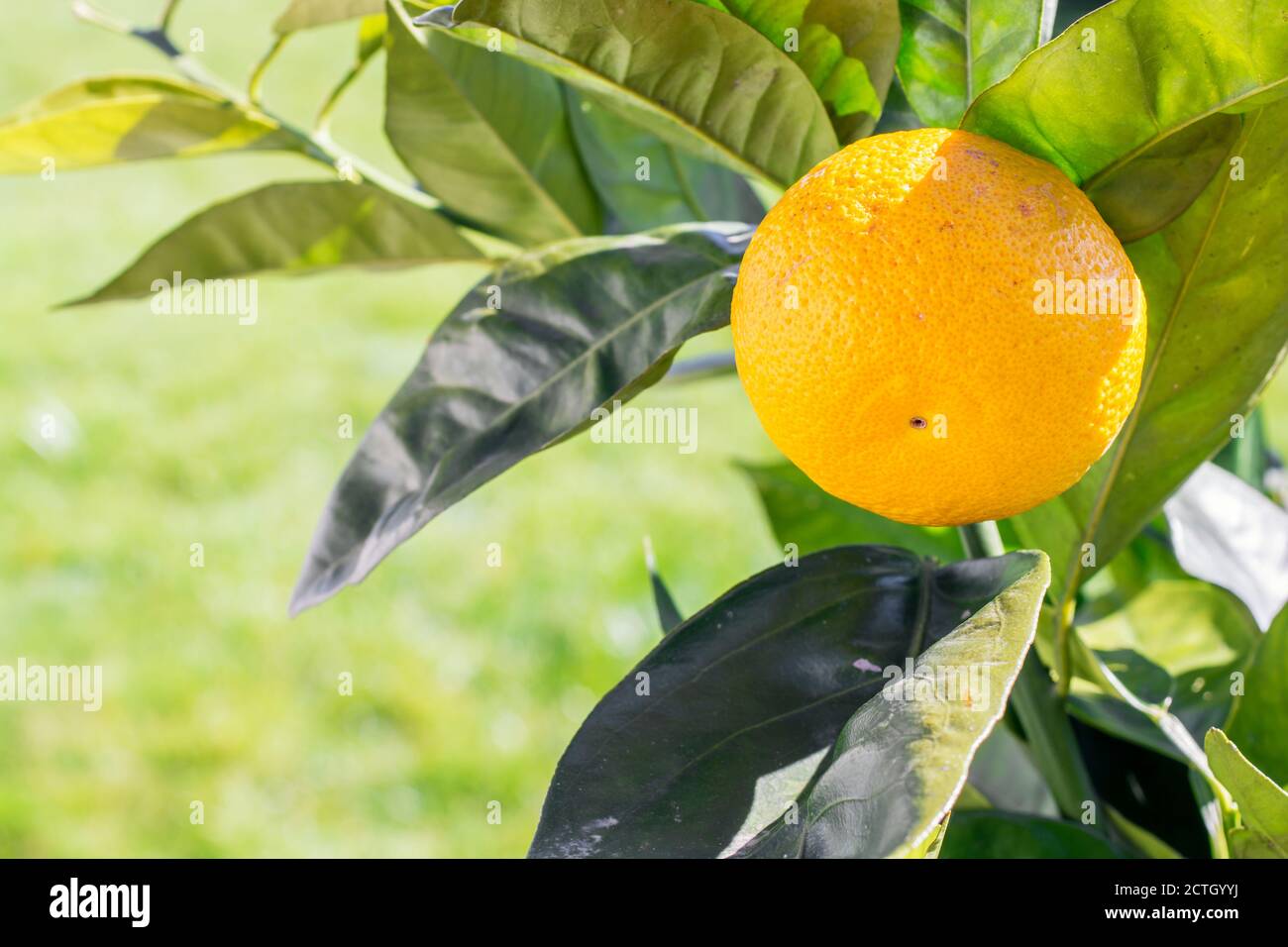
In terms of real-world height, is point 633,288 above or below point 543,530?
above

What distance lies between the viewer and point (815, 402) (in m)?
0.42

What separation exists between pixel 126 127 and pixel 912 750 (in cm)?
53

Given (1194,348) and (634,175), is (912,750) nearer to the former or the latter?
(1194,348)

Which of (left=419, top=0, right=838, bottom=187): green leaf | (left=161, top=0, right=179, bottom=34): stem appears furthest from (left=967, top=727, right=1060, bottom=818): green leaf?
(left=161, top=0, right=179, bottom=34): stem

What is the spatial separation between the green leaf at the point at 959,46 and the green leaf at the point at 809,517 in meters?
0.33

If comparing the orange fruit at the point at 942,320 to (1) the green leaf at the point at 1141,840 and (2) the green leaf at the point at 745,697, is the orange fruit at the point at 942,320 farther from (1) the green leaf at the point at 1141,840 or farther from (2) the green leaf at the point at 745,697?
(1) the green leaf at the point at 1141,840

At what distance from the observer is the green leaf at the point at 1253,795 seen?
1.47 feet

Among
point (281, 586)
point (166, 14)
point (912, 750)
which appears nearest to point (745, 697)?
point (912, 750)

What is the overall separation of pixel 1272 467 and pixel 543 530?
5.95 feet

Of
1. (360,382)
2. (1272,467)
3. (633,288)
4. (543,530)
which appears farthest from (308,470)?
(633,288)

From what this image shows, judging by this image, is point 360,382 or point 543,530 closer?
point 543,530

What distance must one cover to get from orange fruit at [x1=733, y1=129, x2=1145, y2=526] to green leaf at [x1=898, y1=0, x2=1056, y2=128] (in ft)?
0.15

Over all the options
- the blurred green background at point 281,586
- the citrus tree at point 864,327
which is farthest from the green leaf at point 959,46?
the blurred green background at point 281,586

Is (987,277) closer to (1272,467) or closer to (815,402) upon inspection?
(815,402)
